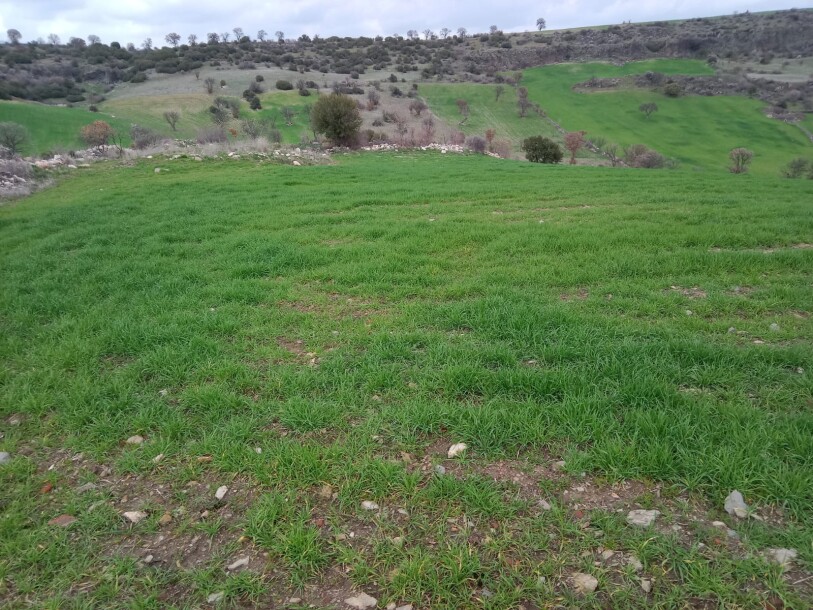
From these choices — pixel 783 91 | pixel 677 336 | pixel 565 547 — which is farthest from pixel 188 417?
pixel 783 91

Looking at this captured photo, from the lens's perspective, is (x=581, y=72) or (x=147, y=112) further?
(x=581, y=72)

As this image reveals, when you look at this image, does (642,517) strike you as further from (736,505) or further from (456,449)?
(456,449)

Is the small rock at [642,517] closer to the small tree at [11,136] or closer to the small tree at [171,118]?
the small tree at [11,136]

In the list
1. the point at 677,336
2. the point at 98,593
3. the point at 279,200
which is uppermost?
the point at 279,200

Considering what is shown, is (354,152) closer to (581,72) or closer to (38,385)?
(38,385)

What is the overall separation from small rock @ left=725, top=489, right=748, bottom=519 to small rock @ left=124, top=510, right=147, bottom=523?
3827mm

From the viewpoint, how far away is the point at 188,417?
12.6ft

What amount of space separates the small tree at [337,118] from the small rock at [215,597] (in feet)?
92.9

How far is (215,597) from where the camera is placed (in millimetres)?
2400

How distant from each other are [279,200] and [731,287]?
1071 cm

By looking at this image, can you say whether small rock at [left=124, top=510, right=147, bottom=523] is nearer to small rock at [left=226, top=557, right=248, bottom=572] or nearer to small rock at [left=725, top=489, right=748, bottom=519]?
small rock at [left=226, top=557, right=248, bottom=572]

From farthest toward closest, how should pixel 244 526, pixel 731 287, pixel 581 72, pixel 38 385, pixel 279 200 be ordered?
pixel 581 72 < pixel 279 200 < pixel 731 287 < pixel 38 385 < pixel 244 526

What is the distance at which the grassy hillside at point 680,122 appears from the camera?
4894cm

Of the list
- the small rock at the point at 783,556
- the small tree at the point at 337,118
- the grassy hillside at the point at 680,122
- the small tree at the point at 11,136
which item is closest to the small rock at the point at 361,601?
the small rock at the point at 783,556
